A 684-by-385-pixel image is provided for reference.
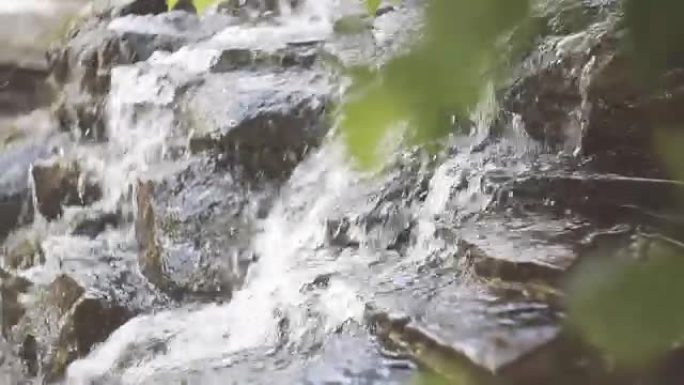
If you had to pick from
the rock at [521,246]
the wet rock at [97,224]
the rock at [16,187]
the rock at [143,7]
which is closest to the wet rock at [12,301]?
the wet rock at [97,224]

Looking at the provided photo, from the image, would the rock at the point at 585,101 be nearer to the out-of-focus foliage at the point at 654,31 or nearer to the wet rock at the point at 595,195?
the wet rock at the point at 595,195

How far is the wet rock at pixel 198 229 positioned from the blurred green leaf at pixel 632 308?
6.28 feet

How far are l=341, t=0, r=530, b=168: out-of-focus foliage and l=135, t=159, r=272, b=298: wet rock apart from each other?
1.88 m

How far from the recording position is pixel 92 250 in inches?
109

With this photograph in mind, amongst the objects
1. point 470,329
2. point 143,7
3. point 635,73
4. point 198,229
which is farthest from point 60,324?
point 635,73

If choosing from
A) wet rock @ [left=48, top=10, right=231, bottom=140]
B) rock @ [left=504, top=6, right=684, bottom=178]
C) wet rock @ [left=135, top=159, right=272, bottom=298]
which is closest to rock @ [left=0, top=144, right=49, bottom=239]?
wet rock @ [left=48, top=10, right=231, bottom=140]

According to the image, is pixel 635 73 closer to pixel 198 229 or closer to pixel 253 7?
pixel 198 229

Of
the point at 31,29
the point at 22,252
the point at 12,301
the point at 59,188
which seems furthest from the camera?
the point at 31,29

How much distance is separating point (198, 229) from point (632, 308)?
2.04 metres

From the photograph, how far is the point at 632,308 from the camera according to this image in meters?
0.43

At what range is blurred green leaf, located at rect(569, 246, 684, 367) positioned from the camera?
43 cm

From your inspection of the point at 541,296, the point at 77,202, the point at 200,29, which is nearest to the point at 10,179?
the point at 77,202

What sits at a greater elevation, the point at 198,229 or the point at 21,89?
the point at 21,89

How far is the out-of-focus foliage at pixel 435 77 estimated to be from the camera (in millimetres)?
425
